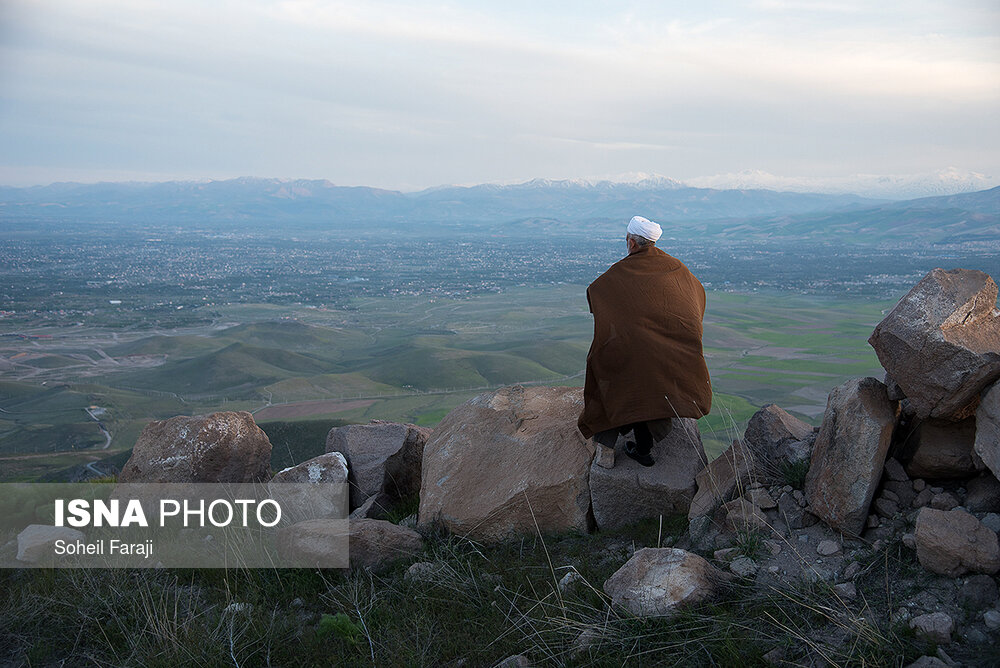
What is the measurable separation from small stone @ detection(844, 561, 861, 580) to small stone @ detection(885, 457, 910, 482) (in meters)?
0.83

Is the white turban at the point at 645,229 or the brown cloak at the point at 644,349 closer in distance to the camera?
the brown cloak at the point at 644,349

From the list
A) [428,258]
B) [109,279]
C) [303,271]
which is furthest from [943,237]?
[109,279]

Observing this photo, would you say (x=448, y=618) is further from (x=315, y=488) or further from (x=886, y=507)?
(x=315, y=488)

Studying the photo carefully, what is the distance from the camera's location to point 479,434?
21.6 ft

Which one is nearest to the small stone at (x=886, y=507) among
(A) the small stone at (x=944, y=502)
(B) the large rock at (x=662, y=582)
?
(A) the small stone at (x=944, y=502)

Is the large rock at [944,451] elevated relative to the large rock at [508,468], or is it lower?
elevated

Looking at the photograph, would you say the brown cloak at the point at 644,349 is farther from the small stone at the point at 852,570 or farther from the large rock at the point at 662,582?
the small stone at the point at 852,570

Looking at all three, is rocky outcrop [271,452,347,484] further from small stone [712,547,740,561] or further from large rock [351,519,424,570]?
small stone [712,547,740,561]

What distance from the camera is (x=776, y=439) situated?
5594 mm

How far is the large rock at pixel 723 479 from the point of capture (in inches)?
197

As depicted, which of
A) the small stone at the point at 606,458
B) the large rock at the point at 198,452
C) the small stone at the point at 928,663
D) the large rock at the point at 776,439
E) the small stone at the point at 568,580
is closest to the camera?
the small stone at the point at 928,663

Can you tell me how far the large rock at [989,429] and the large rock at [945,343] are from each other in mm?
143

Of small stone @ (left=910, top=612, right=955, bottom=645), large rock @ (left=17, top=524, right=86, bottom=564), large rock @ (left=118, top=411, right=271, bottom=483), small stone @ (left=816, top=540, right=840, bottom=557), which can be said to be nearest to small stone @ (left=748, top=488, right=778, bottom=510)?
small stone @ (left=816, top=540, right=840, bottom=557)

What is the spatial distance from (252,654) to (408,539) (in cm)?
161
